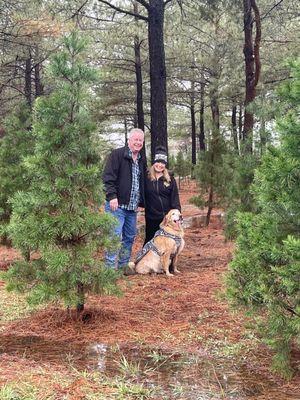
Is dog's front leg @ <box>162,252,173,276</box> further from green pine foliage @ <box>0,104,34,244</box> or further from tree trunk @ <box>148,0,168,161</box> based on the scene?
tree trunk @ <box>148,0,168,161</box>

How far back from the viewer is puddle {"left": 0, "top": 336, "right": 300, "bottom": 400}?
3.08m

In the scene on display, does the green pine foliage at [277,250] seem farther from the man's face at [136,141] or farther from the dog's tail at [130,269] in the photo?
the dog's tail at [130,269]

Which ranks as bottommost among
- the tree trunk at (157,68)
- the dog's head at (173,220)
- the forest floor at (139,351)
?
the forest floor at (139,351)

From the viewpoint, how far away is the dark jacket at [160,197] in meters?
7.06

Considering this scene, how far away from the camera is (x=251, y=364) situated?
11.7 feet

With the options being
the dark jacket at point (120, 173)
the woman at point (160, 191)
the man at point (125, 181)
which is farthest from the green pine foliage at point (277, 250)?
the woman at point (160, 191)

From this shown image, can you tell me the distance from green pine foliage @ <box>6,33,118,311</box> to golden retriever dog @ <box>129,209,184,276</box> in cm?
248

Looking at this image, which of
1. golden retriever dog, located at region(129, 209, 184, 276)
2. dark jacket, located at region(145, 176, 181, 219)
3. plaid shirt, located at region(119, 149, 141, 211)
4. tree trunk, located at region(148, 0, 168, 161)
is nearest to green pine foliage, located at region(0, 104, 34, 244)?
plaid shirt, located at region(119, 149, 141, 211)

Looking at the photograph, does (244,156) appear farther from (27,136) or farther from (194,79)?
(194,79)

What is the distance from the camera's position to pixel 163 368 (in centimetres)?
349

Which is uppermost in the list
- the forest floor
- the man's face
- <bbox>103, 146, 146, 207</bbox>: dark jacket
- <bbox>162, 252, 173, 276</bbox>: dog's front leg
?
the man's face

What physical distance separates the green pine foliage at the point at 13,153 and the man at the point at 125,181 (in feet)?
5.60

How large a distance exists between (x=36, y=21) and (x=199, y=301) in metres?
8.93

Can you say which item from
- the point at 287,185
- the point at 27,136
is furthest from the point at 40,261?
the point at 27,136
